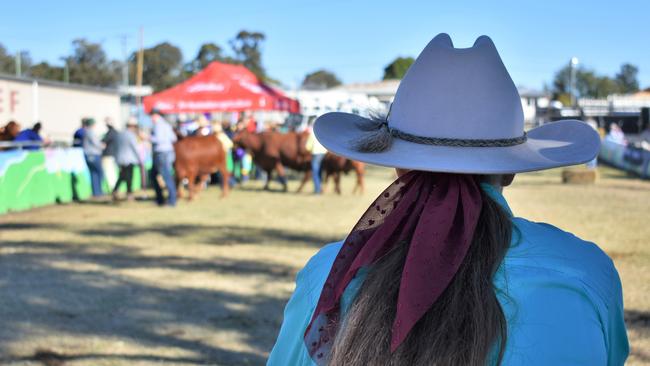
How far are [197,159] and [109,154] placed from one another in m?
1.74

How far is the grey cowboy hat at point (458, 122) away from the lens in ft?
5.41

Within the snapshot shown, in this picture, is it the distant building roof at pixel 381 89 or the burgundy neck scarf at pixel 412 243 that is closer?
the burgundy neck scarf at pixel 412 243

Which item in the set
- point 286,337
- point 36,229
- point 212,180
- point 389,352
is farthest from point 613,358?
point 212,180

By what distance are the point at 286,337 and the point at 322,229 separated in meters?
9.58

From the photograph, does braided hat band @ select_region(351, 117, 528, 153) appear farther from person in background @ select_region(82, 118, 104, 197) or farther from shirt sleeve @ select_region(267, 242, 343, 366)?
person in background @ select_region(82, 118, 104, 197)

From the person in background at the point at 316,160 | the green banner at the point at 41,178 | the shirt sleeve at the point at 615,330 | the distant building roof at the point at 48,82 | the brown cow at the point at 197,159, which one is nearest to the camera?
the shirt sleeve at the point at 615,330

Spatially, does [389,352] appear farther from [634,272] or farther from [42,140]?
[42,140]

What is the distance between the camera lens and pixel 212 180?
66.7 ft

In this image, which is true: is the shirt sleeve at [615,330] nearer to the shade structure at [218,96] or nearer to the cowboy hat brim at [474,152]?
the cowboy hat brim at [474,152]

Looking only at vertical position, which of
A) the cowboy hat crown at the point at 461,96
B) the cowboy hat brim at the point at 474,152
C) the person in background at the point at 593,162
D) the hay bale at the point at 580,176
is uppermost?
the cowboy hat crown at the point at 461,96

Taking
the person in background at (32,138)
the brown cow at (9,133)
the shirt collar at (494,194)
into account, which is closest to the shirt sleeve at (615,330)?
the shirt collar at (494,194)

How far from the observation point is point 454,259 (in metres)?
1.48

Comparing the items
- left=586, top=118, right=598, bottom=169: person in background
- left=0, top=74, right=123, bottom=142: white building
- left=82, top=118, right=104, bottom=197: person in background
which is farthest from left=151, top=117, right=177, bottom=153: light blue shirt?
left=0, top=74, right=123, bottom=142: white building

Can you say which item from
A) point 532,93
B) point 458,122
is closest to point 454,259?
point 458,122
